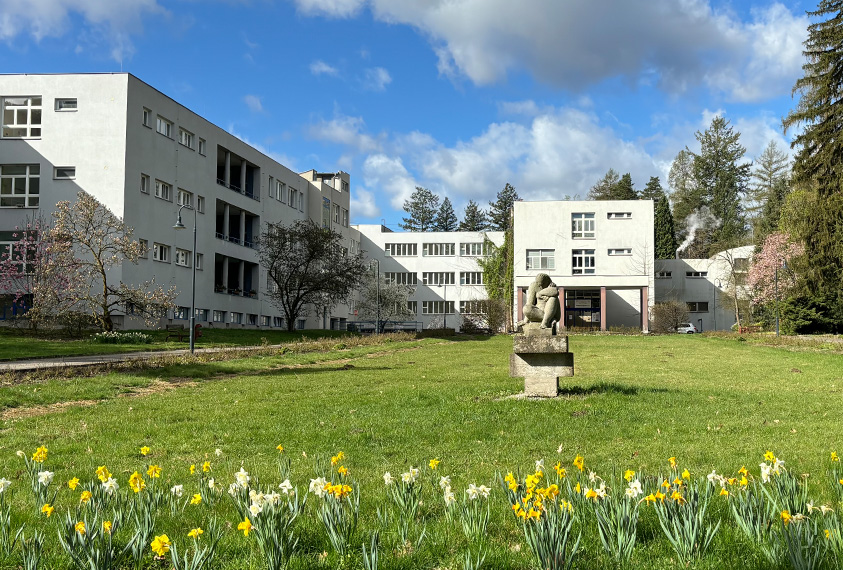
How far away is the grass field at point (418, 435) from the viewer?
450cm

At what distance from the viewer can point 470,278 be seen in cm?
8706

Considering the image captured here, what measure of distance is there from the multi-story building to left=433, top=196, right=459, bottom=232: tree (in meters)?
63.6

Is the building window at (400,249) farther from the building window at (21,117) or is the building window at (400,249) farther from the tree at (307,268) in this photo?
the building window at (21,117)

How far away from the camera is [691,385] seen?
1617cm

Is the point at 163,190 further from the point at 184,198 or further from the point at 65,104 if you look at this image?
the point at 65,104

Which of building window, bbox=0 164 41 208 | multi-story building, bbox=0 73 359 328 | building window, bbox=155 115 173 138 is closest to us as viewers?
multi-story building, bbox=0 73 359 328

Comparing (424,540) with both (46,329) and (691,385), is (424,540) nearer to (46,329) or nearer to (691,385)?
(691,385)

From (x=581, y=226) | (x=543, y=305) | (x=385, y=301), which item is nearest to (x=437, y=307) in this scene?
(x=385, y=301)

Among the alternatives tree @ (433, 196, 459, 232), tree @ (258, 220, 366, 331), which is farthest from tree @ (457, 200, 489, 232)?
tree @ (258, 220, 366, 331)

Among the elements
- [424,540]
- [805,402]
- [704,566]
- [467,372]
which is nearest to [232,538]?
[424,540]

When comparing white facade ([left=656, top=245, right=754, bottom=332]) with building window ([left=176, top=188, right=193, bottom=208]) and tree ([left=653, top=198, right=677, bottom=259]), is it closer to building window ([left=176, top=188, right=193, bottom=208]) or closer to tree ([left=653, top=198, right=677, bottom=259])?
tree ([left=653, top=198, right=677, bottom=259])

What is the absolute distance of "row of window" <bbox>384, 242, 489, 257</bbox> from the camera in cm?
8762

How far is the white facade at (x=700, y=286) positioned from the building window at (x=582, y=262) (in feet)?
46.1

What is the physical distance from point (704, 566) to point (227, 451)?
235 inches
